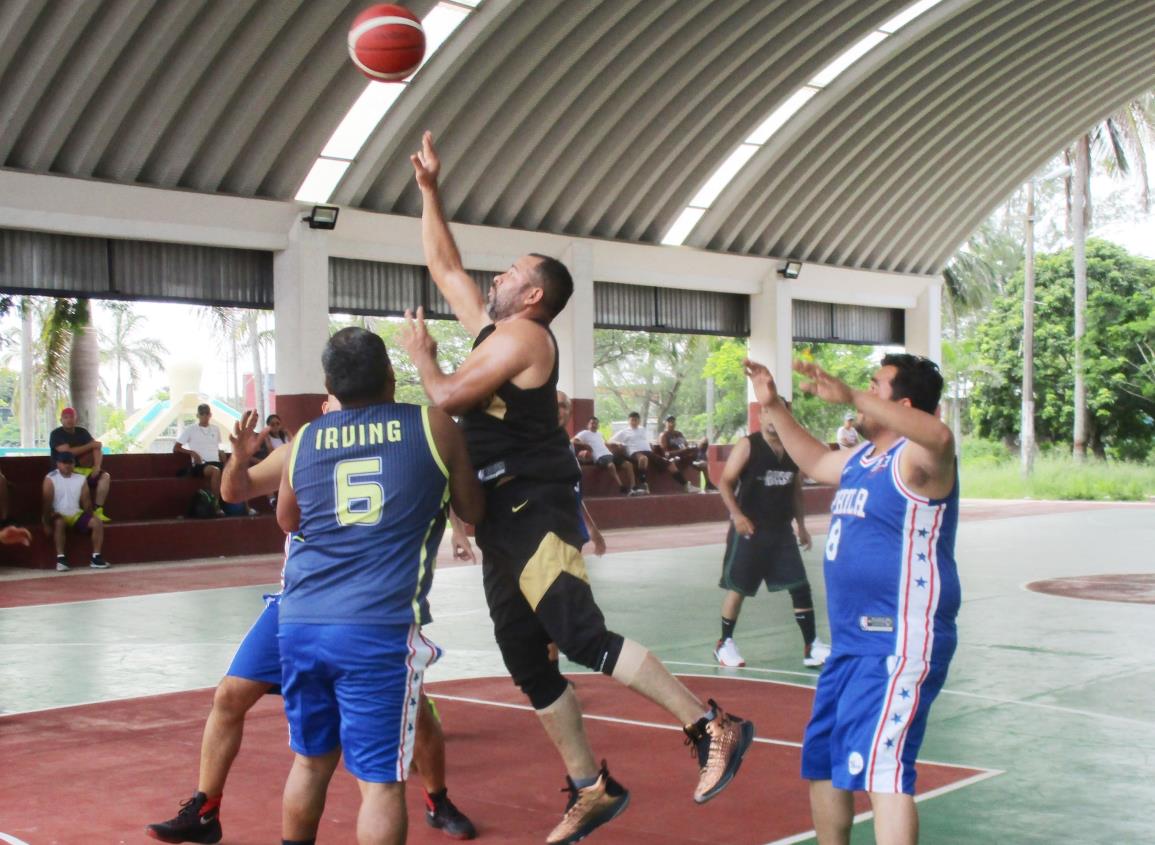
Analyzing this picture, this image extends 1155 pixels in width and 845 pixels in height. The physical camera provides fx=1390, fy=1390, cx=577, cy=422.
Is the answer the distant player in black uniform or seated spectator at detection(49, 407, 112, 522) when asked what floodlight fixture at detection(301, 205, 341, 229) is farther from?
the distant player in black uniform

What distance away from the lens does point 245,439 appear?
5.09 m

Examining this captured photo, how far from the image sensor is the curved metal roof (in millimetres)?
17000

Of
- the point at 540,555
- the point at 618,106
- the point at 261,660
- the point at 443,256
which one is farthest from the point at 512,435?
the point at 618,106

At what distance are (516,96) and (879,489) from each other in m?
16.9

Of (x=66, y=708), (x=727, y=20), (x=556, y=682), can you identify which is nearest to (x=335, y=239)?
(x=727, y=20)

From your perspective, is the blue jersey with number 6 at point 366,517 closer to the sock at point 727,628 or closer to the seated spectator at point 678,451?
the sock at point 727,628

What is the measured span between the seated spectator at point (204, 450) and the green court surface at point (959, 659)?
2.86m

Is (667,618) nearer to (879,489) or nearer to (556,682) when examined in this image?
(556,682)

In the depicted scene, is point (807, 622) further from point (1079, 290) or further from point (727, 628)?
point (1079, 290)

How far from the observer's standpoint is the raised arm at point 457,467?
4.44 metres

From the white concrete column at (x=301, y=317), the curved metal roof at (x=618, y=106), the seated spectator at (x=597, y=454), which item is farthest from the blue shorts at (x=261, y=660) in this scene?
the seated spectator at (x=597, y=454)

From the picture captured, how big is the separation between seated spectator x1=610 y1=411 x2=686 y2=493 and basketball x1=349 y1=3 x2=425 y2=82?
1499 cm

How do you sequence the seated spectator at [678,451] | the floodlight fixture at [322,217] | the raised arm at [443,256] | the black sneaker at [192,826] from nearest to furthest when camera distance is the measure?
the black sneaker at [192,826] → the raised arm at [443,256] → the floodlight fixture at [322,217] → the seated spectator at [678,451]

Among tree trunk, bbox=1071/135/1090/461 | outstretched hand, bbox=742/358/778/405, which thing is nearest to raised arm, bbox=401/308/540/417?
outstretched hand, bbox=742/358/778/405
